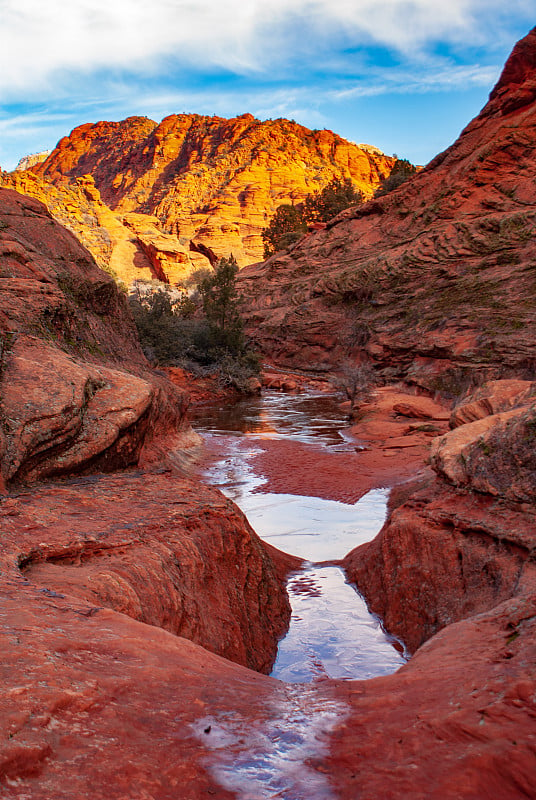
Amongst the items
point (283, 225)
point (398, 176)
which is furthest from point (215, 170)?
point (398, 176)

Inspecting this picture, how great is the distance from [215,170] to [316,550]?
84970 mm

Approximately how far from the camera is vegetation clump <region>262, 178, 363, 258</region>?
4600cm

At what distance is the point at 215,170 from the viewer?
81250 mm

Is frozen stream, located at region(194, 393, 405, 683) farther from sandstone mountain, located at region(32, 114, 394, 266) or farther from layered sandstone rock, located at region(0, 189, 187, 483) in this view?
sandstone mountain, located at region(32, 114, 394, 266)

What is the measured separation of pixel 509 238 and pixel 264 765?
Answer: 26772mm

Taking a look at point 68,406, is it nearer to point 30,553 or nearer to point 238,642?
point 30,553

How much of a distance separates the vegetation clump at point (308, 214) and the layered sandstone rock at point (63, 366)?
37395 mm

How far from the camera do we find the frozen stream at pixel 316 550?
3.96 meters

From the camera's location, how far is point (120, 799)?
1.20 metres

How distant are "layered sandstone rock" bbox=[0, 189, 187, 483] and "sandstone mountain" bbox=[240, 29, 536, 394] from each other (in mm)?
13426

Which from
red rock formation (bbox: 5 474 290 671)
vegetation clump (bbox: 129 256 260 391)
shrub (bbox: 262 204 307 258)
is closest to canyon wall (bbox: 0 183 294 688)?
red rock formation (bbox: 5 474 290 671)

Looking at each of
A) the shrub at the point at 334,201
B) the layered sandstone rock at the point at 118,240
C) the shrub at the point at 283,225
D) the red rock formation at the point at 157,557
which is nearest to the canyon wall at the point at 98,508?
the red rock formation at the point at 157,557

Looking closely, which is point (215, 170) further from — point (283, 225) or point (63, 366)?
point (63, 366)

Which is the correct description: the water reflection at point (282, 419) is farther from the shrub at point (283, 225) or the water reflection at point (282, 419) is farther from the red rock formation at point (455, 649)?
the shrub at point (283, 225)
